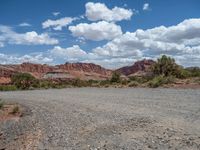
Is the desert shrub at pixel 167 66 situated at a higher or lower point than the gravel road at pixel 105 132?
higher

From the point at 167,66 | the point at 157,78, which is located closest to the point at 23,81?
the point at 167,66

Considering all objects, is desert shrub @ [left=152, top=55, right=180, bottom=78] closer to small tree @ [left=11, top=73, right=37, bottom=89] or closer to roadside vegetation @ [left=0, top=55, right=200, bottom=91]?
roadside vegetation @ [left=0, top=55, right=200, bottom=91]

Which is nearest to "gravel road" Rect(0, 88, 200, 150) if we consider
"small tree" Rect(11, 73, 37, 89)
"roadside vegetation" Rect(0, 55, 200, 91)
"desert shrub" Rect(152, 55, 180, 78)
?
"roadside vegetation" Rect(0, 55, 200, 91)

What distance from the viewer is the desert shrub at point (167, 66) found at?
6209 centimetres

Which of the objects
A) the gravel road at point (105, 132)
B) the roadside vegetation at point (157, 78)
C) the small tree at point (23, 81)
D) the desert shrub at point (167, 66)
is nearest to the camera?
the gravel road at point (105, 132)

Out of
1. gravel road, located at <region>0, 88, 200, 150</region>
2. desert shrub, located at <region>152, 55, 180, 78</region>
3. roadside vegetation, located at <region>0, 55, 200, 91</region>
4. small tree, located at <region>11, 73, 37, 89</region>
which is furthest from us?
small tree, located at <region>11, 73, 37, 89</region>

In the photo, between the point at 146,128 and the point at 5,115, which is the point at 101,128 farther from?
the point at 5,115

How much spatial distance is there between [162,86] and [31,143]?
115 feet

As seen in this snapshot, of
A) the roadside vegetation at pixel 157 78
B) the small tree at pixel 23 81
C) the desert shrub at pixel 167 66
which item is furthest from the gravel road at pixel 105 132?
the small tree at pixel 23 81

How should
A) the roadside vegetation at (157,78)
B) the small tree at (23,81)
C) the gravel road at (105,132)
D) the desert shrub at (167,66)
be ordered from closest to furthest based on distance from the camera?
the gravel road at (105,132) < the roadside vegetation at (157,78) < the desert shrub at (167,66) < the small tree at (23,81)

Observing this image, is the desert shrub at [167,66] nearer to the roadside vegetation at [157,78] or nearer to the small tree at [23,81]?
the roadside vegetation at [157,78]

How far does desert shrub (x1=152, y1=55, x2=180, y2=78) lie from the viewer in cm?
6209

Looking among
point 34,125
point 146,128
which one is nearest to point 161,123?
point 146,128

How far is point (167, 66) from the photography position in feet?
206
